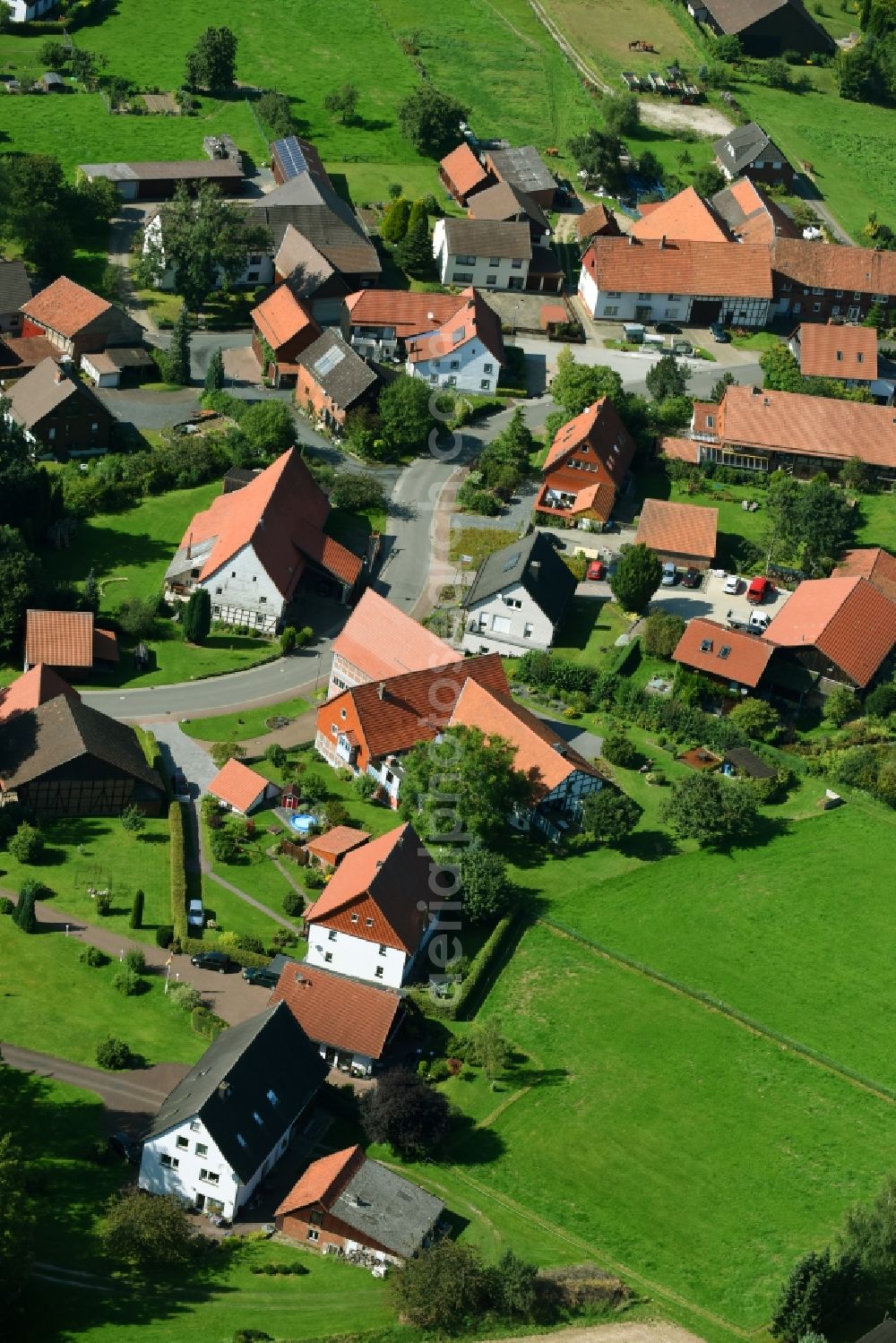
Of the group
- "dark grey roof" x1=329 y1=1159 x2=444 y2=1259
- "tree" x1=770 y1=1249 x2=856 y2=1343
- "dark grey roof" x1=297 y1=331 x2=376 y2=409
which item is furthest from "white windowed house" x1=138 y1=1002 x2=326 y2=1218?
"dark grey roof" x1=297 y1=331 x2=376 y2=409

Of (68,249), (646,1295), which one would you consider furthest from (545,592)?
(68,249)

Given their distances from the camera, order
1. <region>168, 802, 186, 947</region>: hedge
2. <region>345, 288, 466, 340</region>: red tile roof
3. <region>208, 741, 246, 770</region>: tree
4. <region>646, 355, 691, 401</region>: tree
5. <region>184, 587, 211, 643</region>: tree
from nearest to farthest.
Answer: <region>168, 802, 186, 947</region>: hedge < <region>208, 741, 246, 770</region>: tree < <region>184, 587, 211, 643</region>: tree < <region>646, 355, 691, 401</region>: tree < <region>345, 288, 466, 340</region>: red tile roof

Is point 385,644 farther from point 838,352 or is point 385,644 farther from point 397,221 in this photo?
point 397,221

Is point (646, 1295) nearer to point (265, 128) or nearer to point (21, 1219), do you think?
point (21, 1219)

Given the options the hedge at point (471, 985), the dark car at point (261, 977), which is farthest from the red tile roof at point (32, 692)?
the hedge at point (471, 985)

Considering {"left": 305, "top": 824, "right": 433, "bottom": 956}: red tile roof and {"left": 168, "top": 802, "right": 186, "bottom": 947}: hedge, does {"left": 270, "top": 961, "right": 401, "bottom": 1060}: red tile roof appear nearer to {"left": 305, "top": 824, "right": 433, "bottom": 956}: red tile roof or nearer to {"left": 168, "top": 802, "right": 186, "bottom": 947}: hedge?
{"left": 305, "top": 824, "right": 433, "bottom": 956}: red tile roof

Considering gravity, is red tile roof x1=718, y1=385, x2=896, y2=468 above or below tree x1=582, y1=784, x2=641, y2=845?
above
